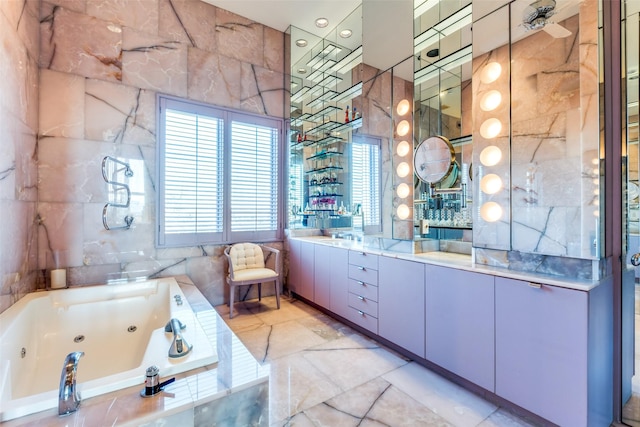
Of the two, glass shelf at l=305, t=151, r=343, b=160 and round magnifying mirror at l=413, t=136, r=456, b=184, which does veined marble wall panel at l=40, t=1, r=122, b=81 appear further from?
round magnifying mirror at l=413, t=136, r=456, b=184

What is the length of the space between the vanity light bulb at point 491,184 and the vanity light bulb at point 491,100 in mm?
515

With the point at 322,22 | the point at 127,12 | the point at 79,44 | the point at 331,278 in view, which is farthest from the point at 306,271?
the point at 127,12

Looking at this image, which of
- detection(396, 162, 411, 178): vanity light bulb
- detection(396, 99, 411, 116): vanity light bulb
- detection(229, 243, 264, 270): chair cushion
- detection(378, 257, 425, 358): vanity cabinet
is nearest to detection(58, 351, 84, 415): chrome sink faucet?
detection(378, 257, 425, 358): vanity cabinet

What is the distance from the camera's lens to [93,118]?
3059mm

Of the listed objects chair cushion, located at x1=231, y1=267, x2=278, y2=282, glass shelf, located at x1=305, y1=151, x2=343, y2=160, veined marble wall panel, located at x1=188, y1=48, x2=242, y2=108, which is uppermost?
veined marble wall panel, located at x1=188, y1=48, x2=242, y2=108

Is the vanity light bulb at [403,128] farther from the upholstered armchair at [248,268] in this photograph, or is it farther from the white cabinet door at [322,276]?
the upholstered armchair at [248,268]

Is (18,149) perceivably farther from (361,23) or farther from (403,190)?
(361,23)

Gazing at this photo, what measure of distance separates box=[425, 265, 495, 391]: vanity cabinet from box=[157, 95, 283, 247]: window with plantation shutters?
254 cm

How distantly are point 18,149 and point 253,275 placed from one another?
7.66ft

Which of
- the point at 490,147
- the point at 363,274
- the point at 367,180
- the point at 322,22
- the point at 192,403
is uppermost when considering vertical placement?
the point at 322,22

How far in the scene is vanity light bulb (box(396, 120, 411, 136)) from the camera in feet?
10.1

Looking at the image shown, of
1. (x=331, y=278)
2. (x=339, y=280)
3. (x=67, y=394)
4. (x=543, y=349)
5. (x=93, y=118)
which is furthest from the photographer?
(x=331, y=278)

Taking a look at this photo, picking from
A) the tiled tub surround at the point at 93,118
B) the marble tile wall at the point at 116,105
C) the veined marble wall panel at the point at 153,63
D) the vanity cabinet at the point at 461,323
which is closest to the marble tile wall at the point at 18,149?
the tiled tub surround at the point at 93,118

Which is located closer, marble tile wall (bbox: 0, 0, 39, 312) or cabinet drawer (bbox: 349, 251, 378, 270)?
marble tile wall (bbox: 0, 0, 39, 312)
